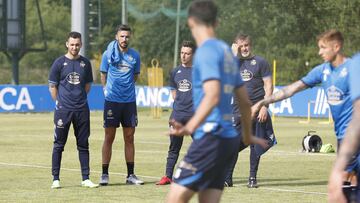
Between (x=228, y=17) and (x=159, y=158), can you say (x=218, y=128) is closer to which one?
(x=159, y=158)

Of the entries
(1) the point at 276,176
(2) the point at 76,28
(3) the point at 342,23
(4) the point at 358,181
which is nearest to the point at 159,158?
(1) the point at 276,176

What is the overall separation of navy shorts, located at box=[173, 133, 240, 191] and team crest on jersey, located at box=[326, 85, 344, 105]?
154 cm

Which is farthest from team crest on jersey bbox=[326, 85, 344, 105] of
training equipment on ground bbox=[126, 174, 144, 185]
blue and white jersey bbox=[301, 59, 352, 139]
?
training equipment on ground bbox=[126, 174, 144, 185]

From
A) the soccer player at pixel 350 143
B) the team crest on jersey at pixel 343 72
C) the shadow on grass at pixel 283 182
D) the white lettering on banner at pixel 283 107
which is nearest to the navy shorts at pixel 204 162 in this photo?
the soccer player at pixel 350 143

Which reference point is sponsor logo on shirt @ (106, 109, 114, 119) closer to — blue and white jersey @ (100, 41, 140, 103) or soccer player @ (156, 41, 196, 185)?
blue and white jersey @ (100, 41, 140, 103)

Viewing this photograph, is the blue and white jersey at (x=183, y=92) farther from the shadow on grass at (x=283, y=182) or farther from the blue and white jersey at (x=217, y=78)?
the blue and white jersey at (x=217, y=78)

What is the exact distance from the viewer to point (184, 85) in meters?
14.9

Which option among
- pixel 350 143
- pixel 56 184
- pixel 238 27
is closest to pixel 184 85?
pixel 56 184

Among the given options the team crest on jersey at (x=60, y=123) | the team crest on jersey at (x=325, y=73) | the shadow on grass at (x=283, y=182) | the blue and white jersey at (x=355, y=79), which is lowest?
the shadow on grass at (x=283, y=182)

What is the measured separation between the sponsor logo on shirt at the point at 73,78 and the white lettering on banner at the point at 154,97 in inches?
985

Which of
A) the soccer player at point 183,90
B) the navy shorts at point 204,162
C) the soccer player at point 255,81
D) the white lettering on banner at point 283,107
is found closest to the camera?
the navy shorts at point 204,162

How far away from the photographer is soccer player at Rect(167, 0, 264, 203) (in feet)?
24.6

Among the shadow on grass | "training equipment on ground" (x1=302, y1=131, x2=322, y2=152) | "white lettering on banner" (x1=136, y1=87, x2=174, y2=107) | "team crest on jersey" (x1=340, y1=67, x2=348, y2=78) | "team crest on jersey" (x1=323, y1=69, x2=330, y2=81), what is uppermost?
"team crest on jersey" (x1=340, y1=67, x2=348, y2=78)

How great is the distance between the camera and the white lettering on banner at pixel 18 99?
38.8 metres
